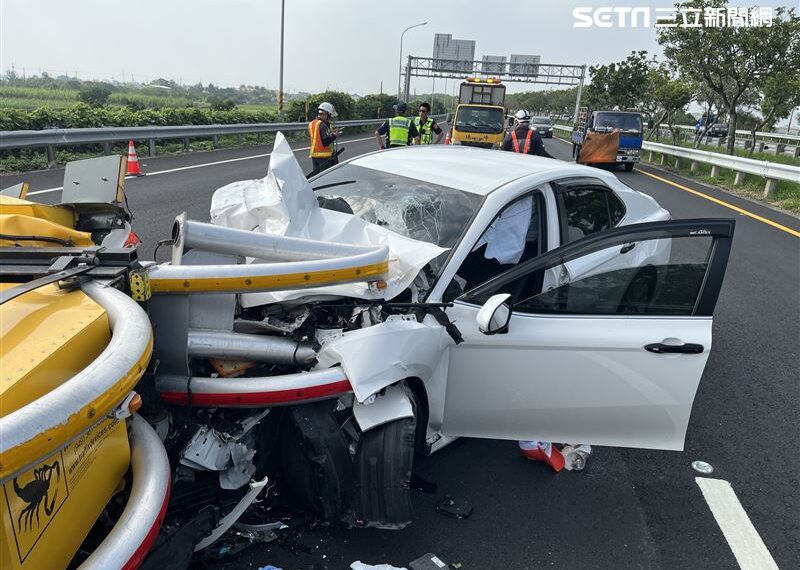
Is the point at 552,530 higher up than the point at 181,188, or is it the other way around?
the point at 181,188

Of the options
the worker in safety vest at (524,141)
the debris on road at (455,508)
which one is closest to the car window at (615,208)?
the debris on road at (455,508)

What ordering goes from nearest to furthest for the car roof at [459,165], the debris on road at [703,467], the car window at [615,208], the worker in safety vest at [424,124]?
the debris on road at [703,467] → the car roof at [459,165] → the car window at [615,208] → the worker in safety vest at [424,124]

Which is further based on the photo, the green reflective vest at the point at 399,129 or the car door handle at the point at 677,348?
the green reflective vest at the point at 399,129

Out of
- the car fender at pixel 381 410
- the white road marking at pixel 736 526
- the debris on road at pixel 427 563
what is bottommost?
the white road marking at pixel 736 526

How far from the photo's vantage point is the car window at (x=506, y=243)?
309 cm

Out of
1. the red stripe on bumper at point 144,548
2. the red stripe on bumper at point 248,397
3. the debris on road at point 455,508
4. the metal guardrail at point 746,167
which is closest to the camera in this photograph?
the red stripe on bumper at point 144,548

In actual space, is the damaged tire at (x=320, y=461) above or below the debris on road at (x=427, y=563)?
above

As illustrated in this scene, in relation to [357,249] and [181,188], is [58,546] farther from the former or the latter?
[181,188]

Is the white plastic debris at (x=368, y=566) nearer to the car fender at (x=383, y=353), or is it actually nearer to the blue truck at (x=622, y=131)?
the car fender at (x=383, y=353)

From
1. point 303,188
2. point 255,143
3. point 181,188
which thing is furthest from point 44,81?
point 303,188

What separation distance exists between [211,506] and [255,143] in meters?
21.6

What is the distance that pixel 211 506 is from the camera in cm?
236

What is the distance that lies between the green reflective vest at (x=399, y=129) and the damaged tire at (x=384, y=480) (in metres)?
8.57

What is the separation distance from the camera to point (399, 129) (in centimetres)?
1050
